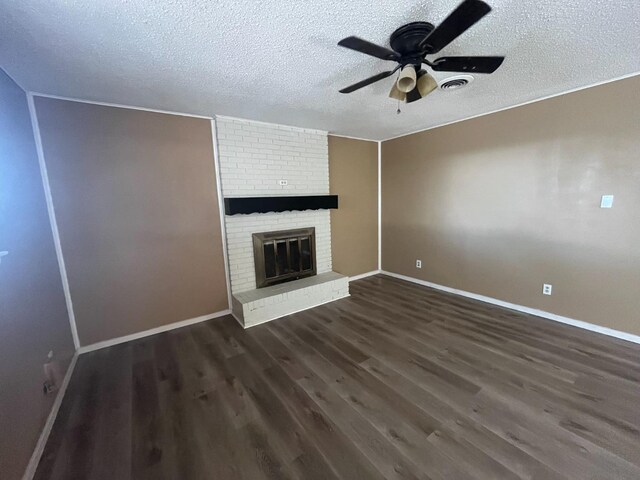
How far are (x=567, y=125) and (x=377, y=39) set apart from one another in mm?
2376

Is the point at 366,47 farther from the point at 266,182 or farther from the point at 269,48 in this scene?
the point at 266,182

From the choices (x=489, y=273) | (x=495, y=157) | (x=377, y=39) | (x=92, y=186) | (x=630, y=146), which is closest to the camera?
(x=377, y=39)

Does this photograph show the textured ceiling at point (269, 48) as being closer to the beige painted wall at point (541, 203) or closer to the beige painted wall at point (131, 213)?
the beige painted wall at point (131, 213)

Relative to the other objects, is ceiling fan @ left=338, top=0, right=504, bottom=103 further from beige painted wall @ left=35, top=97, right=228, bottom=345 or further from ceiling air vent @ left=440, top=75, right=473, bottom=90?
beige painted wall @ left=35, top=97, right=228, bottom=345

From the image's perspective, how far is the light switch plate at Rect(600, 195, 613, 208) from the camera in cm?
243

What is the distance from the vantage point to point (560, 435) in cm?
151

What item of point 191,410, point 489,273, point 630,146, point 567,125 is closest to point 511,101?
point 567,125

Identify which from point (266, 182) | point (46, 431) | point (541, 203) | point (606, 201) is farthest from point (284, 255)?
point (606, 201)

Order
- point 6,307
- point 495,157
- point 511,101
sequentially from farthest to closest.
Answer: point 495,157 < point 511,101 < point 6,307

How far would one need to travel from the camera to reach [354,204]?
443 centimetres

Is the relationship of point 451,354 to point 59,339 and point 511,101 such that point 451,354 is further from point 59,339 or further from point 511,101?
point 59,339

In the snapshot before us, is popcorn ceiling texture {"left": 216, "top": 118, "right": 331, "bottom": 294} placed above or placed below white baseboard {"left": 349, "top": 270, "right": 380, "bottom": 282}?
above

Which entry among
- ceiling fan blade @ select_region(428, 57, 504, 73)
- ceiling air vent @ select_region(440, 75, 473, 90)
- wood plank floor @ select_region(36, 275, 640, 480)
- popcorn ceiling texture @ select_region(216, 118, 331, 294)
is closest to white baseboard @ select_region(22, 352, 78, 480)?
wood plank floor @ select_region(36, 275, 640, 480)

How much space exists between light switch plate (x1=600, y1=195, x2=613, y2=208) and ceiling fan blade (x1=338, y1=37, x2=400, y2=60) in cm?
255
